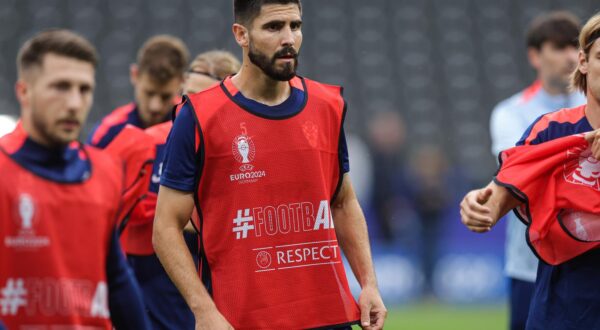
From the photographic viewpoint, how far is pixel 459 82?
1823 centimetres

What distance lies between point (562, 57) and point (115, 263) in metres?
4.09

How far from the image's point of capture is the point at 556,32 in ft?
23.3

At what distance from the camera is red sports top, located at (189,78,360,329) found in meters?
4.29

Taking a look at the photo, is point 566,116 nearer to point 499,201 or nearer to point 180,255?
point 499,201

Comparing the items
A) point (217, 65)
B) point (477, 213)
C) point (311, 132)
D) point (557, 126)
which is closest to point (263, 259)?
point (311, 132)

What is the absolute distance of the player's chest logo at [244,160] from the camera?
14.1ft

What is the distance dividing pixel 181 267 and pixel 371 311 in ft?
2.68

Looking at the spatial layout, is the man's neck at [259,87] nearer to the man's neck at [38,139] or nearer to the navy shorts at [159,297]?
the man's neck at [38,139]

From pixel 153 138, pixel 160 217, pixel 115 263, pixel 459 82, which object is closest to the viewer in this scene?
pixel 115 263

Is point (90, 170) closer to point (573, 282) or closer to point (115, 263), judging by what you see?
point (115, 263)

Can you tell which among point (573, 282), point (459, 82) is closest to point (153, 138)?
point (573, 282)

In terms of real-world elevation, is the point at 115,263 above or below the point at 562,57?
below

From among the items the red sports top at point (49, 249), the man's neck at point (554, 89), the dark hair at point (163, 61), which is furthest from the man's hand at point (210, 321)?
the man's neck at point (554, 89)

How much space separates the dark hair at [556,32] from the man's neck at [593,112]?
2723mm
